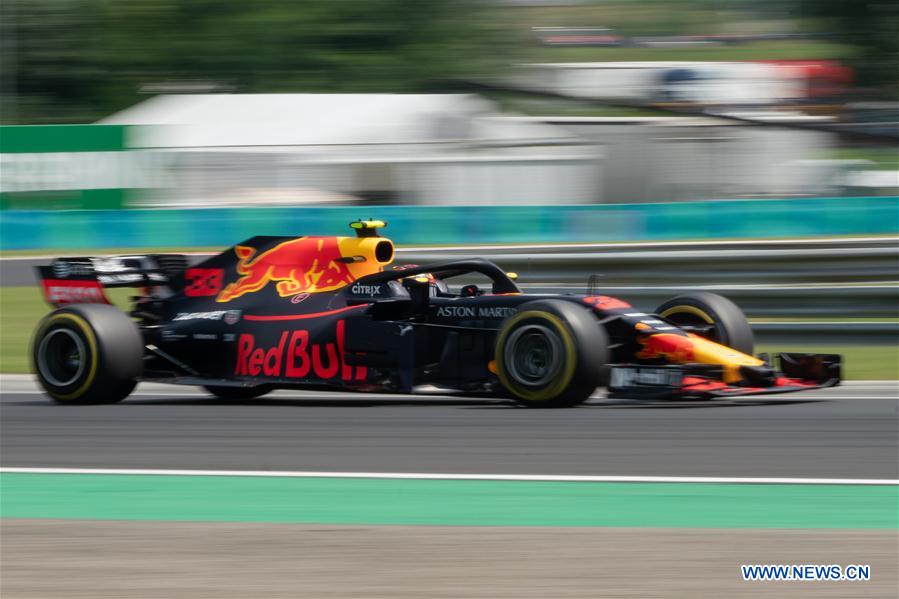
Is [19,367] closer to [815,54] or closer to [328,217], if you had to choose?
[328,217]

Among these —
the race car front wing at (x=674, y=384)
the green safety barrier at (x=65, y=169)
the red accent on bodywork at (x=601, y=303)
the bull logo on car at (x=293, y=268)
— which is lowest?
the race car front wing at (x=674, y=384)

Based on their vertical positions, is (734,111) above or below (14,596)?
above

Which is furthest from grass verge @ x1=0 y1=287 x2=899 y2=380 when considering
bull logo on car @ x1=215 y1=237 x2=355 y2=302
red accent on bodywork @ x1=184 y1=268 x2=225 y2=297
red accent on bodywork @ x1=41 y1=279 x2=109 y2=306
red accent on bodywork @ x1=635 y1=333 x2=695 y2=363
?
bull logo on car @ x1=215 y1=237 x2=355 y2=302

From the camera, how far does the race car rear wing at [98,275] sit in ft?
32.6

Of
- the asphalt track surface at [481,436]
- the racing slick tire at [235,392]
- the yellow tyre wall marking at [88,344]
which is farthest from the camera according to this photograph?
the racing slick tire at [235,392]

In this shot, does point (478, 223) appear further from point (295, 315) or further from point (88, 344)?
point (88, 344)

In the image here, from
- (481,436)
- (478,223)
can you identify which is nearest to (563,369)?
(481,436)

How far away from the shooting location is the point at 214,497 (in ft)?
20.1

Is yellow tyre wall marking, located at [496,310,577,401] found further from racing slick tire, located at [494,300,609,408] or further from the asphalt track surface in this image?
the asphalt track surface

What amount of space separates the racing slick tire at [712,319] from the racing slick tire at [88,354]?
370 centimetres

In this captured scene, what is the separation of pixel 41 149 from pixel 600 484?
19636mm

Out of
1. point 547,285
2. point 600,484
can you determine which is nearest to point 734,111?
A: point 547,285

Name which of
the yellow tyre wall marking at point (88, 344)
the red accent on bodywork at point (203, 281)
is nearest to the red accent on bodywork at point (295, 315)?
the red accent on bodywork at point (203, 281)

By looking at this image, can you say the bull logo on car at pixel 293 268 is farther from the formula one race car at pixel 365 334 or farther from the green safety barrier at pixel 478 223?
the green safety barrier at pixel 478 223
